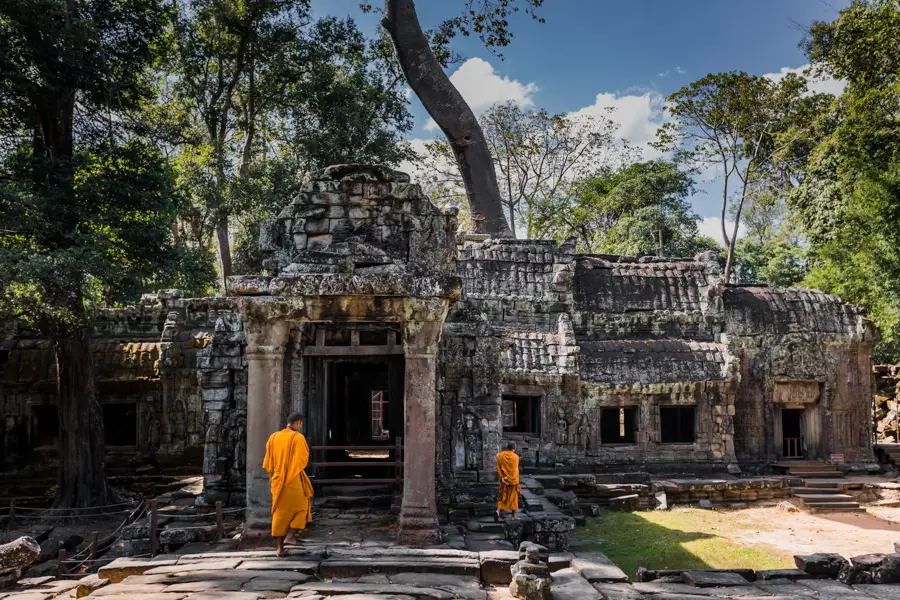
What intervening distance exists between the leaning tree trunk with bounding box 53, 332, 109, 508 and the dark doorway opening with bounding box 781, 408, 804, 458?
15.2 m

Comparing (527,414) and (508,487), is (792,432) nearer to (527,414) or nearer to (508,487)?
(527,414)

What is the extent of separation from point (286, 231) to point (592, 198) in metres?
25.6

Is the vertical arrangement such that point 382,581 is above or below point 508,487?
below

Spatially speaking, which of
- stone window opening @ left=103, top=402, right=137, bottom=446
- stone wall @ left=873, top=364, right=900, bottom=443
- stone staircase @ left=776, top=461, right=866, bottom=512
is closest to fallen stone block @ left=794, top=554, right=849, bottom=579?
stone staircase @ left=776, top=461, right=866, bottom=512

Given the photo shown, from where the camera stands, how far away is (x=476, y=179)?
21.5 m

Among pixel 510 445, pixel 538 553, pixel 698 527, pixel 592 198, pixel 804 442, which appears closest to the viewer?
pixel 538 553

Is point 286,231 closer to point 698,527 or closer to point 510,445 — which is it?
point 510,445

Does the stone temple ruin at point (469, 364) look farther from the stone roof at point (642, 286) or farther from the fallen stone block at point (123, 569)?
the fallen stone block at point (123, 569)

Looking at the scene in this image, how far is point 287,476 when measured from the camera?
6.74 metres

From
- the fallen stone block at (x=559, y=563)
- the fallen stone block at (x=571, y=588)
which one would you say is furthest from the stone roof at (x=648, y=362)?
the fallen stone block at (x=571, y=588)

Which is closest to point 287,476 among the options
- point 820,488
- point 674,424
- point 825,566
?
point 825,566

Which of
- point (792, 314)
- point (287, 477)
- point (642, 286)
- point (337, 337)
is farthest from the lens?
point (642, 286)

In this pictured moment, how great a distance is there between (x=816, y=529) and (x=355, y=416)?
29.3 ft

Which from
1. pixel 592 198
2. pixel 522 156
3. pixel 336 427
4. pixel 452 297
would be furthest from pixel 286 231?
pixel 592 198
